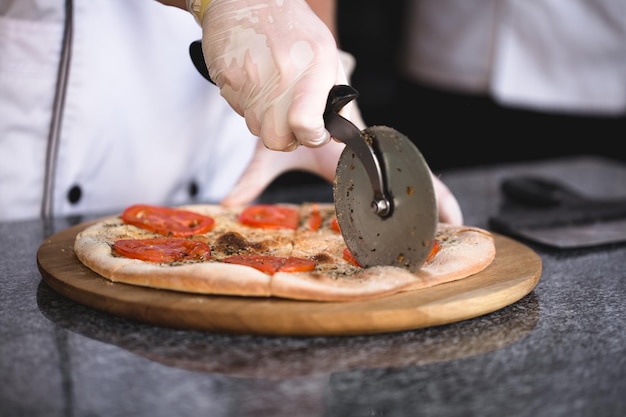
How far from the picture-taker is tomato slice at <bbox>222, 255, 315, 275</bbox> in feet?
3.75

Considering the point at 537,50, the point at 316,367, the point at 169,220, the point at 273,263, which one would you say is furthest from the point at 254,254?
the point at 537,50

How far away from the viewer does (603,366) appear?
979mm

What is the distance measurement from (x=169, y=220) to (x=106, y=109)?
1.60 feet

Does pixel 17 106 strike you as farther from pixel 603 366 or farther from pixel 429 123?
pixel 429 123

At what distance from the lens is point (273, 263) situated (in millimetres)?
1167

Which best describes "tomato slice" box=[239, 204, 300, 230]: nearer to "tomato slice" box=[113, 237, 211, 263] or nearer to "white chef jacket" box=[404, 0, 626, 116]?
"tomato slice" box=[113, 237, 211, 263]

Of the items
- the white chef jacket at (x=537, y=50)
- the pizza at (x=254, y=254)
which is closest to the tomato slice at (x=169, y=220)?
the pizza at (x=254, y=254)

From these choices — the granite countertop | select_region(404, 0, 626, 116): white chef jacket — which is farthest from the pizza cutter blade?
select_region(404, 0, 626, 116): white chef jacket

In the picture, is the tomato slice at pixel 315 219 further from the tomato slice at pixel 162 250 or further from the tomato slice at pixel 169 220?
the tomato slice at pixel 162 250

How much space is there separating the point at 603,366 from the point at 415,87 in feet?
8.25

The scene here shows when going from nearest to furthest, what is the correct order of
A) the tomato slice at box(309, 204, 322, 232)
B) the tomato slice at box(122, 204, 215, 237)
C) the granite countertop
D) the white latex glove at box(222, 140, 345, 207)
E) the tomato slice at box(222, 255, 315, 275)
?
the granite countertop
the tomato slice at box(222, 255, 315, 275)
the tomato slice at box(122, 204, 215, 237)
the tomato slice at box(309, 204, 322, 232)
the white latex glove at box(222, 140, 345, 207)

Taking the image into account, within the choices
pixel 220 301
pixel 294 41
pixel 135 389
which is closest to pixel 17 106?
pixel 294 41

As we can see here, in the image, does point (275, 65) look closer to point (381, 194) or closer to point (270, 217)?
point (381, 194)

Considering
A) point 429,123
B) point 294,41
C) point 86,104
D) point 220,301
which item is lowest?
point 429,123
